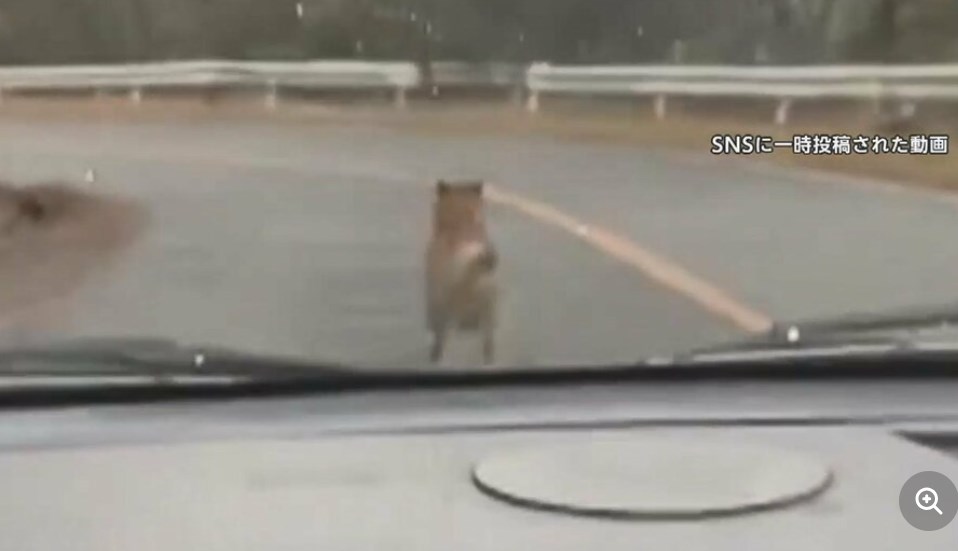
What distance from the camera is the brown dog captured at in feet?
4.34

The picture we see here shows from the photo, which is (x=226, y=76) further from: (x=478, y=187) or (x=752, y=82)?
(x=752, y=82)

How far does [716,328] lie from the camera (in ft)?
4.39

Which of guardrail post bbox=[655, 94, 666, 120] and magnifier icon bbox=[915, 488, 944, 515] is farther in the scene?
guardrail post bbox=[655, 94, 666, 120]

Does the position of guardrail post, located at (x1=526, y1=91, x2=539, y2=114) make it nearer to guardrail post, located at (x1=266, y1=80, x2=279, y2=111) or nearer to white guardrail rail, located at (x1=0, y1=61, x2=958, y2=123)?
white guardrail rail, located at (x1=0, y1=61, x2=958, y2=123)

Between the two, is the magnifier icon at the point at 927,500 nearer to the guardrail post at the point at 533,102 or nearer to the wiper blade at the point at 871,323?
the wiper blade at the point at 871,323

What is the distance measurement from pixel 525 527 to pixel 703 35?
518 millimetres

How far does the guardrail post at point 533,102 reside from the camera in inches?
51.9

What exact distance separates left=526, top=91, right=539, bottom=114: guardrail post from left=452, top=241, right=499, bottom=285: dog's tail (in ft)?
0.42

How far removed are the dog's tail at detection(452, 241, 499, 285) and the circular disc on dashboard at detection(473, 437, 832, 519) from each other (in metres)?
0.21

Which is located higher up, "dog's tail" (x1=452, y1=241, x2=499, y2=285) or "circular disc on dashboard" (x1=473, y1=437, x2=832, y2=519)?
"dog's tail" (x1=452, y1=241, x2=499, y2=285)

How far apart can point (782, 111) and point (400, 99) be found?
35 cm

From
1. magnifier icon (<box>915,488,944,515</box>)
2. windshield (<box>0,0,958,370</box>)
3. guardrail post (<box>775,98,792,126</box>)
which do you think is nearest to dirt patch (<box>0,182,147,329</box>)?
windshield (<box>0,0,958,370</box>)

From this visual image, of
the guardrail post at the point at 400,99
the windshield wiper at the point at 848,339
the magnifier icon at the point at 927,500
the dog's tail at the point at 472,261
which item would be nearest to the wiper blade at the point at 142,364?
the dog's tail at the point at 472,261

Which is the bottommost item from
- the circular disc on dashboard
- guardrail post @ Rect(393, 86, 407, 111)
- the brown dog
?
the circular disc on dashboard
